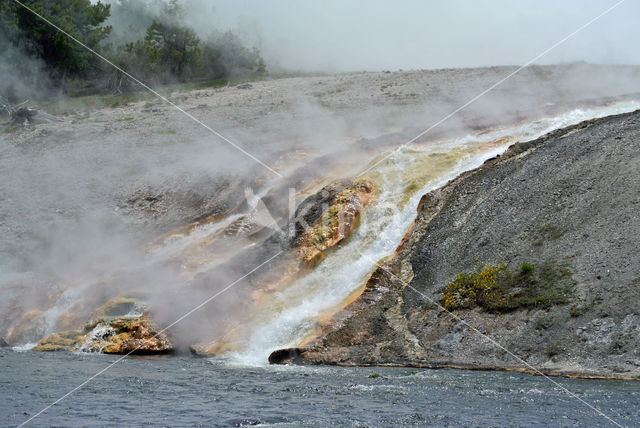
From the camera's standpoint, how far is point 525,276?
1552cm

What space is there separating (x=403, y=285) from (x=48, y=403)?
32.2ft

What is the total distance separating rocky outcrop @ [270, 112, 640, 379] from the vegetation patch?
3cm

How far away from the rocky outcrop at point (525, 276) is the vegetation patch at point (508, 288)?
3 centimetres

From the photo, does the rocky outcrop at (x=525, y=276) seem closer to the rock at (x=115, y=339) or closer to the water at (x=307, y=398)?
the water at (x=307, y=398)

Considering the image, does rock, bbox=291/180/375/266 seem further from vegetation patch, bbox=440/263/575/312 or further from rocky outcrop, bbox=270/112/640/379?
vegetation patch, bbox=440/263/575/312

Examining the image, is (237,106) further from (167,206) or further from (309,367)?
(309,367)

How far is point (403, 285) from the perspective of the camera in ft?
59.8

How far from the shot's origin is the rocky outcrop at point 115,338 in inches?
720

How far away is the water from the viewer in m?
10.4

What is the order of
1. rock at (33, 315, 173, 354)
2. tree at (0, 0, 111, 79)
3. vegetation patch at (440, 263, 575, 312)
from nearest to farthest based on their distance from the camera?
vegetation patch at (440, 263, 575, 312) < rock at (33, 315, 173, 354) < tree at (0, 0, 111, 79)

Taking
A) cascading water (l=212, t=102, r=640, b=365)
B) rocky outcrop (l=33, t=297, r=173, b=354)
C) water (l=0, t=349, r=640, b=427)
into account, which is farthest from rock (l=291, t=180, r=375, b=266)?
water (l=0, t=349, r=640, b=427)

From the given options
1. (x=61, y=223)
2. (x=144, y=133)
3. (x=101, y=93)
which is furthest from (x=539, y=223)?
(x=101, y=93)

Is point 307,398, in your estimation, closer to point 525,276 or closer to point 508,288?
point 508,288

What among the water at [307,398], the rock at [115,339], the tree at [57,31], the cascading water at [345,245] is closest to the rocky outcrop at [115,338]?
the rock at [115,339]
